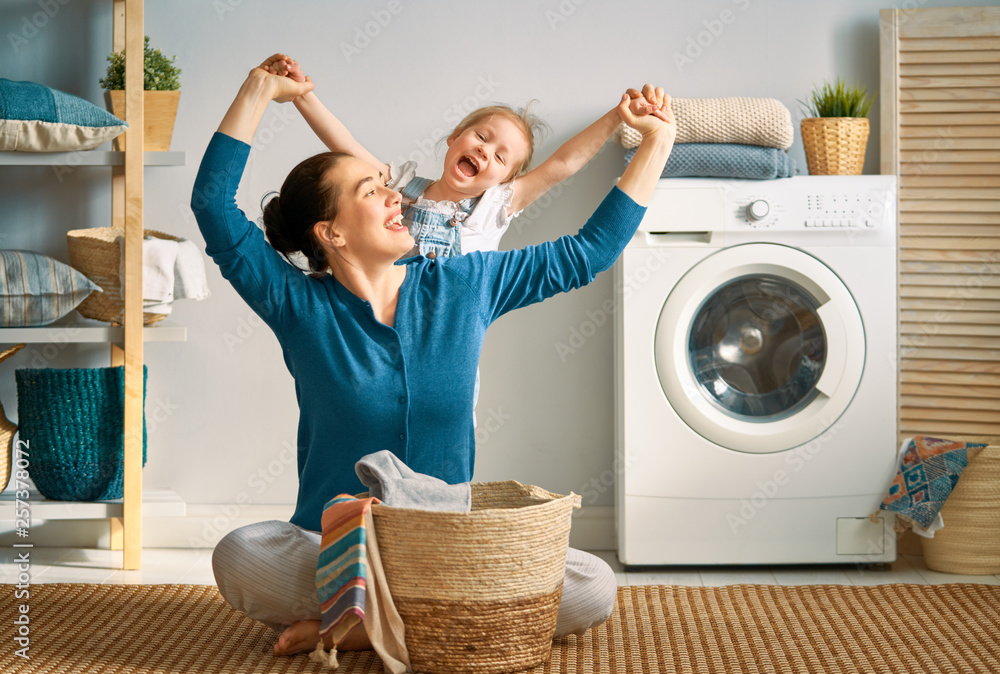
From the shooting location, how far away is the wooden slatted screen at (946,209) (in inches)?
90.0

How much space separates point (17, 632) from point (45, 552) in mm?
807

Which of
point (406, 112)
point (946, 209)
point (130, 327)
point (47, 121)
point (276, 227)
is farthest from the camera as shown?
point (406, 112)

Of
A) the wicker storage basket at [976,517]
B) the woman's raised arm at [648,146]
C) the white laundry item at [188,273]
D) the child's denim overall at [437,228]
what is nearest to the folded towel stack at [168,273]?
the white laundry item at [188,273]

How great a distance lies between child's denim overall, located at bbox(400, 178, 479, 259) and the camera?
5.83ft

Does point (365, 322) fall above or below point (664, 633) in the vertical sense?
above

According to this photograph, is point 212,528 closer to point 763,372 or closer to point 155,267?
point 155,267

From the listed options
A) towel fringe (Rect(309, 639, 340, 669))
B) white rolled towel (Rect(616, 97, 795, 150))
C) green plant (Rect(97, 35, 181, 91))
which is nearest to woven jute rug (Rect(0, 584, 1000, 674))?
towel fringe (Rect(309, 639, 340, 669))

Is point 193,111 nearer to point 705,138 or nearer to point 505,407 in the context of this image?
point 505,407

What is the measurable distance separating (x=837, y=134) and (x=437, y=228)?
1.04 m

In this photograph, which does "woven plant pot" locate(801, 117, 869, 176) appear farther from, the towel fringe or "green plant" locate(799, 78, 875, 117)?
the towel fringe

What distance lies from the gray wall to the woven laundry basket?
1090mm

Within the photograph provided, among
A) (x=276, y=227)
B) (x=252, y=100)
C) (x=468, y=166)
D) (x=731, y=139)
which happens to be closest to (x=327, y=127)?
(x=468, y=166)

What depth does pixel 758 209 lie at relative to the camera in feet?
7.00

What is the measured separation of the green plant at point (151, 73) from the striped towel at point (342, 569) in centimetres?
136
